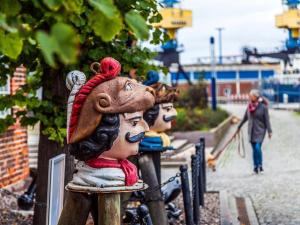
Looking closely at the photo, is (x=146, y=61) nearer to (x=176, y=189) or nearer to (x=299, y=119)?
(x=176, y=189)

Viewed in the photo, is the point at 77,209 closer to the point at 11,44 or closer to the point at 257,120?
the point at 11,44

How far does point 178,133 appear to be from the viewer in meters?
21.8

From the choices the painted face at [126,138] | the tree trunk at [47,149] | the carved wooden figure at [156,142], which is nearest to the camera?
the painted face at [126,138]

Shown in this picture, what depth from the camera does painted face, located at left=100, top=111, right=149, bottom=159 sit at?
17.8 feet

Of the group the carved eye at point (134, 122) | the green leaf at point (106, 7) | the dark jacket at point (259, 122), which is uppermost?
the green leaf at point (106, 7)

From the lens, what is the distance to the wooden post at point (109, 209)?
5.30 meters

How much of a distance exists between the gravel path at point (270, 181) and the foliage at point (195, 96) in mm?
7134

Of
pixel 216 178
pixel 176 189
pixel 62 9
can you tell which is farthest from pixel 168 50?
pixel 62 9

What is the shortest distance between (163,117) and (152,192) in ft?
3.45

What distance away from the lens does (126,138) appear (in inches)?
215

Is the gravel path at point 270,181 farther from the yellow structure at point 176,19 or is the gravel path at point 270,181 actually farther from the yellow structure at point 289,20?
the yellow structure at point 289,20

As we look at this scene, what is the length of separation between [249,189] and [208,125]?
11.4 m

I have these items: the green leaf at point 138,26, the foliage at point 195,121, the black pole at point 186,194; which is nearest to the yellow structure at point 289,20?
the foliage at point 195,121

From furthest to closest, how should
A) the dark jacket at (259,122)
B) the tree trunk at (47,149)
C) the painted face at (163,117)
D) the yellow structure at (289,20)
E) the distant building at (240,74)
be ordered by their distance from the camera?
the distant building at (240,74) < the yellow structure at (289,20) < the dark jacket at (259,122) < the painted face at (163,117) < the tree trunk at (47,149)
